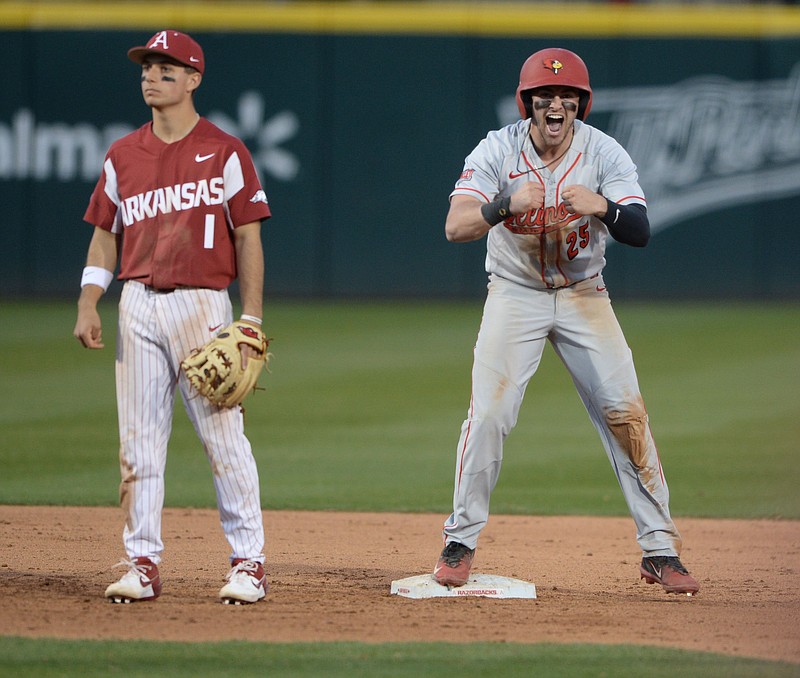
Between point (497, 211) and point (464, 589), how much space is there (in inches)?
54.7

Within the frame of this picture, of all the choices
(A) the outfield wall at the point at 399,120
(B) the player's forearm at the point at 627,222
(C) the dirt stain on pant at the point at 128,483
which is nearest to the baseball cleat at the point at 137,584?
(C) the dirt stain on pant at the point at 128,483

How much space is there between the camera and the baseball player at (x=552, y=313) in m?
4.83

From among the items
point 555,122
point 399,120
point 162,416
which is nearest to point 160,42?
point 162,416

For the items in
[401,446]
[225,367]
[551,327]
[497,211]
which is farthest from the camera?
[401,446]

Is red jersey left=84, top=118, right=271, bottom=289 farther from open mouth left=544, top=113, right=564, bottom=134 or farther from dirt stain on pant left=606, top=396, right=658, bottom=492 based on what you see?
dirt stain on pant left=606, top=396, right=658, bottom=492

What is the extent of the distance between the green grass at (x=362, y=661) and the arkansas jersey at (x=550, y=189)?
1.46 meters

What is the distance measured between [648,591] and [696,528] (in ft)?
5.44

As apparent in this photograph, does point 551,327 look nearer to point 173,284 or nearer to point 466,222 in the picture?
point 466,222

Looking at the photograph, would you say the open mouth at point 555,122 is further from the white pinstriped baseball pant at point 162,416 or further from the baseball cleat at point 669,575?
the baseball cleat at point 669,575

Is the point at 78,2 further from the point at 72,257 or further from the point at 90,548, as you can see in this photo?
the point at 90,548

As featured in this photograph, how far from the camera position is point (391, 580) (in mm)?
5195

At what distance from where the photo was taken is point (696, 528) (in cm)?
663

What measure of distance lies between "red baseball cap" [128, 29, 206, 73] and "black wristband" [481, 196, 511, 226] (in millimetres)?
1083

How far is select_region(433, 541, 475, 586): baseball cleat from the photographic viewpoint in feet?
16.0
